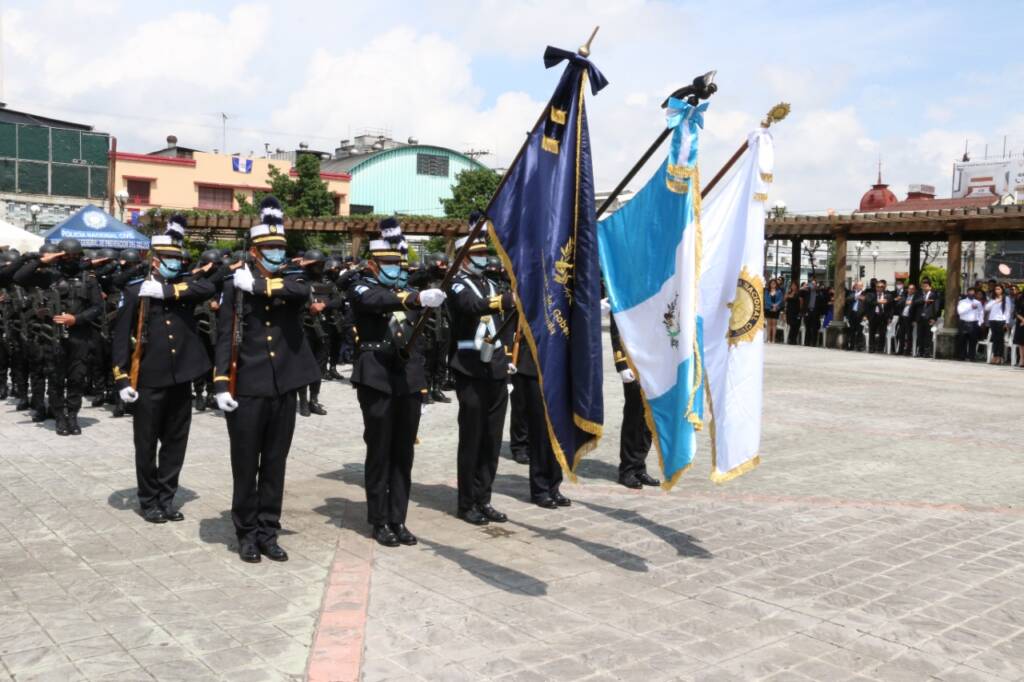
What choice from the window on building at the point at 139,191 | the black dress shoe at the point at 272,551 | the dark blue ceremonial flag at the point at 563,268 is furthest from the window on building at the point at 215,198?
the dark blue ceremonial flag at the point at 563,268

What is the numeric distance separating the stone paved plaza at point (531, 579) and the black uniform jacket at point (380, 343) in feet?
3.54

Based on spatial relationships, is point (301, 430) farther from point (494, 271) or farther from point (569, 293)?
point (569, 293)

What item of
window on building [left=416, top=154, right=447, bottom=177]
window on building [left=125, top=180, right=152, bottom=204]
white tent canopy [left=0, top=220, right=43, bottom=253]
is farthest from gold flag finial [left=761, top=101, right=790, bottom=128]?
window on building [left=416, top=154, right=447, bottom=177]

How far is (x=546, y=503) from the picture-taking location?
24.2ft

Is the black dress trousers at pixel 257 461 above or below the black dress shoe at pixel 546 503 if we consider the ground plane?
above

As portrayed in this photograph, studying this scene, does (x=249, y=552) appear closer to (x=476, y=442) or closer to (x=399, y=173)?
(x=476, y=442)

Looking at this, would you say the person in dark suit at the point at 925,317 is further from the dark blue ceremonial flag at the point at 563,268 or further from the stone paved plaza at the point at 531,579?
the dark blue ceremonial flag at the point at 563,268

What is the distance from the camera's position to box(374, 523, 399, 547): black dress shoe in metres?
6.19

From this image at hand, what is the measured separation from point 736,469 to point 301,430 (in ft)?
19.2

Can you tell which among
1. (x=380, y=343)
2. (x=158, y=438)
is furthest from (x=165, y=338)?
(x=380, y=343)

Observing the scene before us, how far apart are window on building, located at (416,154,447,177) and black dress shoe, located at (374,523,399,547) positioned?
65245 millimetres

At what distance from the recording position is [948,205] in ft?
151

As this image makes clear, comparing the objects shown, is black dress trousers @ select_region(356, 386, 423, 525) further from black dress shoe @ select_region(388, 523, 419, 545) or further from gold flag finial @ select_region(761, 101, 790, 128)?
gold flag finial @ select_region(761, 101, 790, 128)

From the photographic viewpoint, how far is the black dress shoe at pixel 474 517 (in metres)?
6.82
